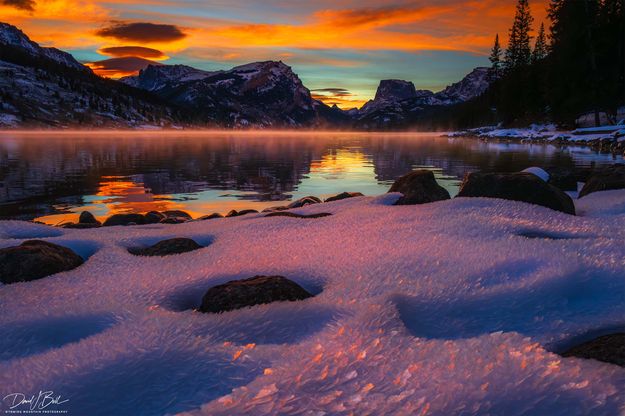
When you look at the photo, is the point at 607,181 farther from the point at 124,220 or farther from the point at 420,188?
the point at 124,220

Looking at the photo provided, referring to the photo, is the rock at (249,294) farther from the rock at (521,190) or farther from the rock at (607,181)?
the rock at (607,181)

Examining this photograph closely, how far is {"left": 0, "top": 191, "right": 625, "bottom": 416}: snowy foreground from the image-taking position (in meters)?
1.77

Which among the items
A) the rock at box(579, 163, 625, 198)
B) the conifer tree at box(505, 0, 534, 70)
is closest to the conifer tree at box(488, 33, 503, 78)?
the conifer tree at box(505, 0, 534, 70)

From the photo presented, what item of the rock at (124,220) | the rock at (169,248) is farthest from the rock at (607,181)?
the rock at (124,220)

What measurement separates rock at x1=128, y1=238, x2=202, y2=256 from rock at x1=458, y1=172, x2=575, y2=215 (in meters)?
4.19

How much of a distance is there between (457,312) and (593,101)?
54.3 meters

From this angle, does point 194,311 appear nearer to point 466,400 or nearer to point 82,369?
point 82,369

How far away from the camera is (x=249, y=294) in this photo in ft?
9.89
